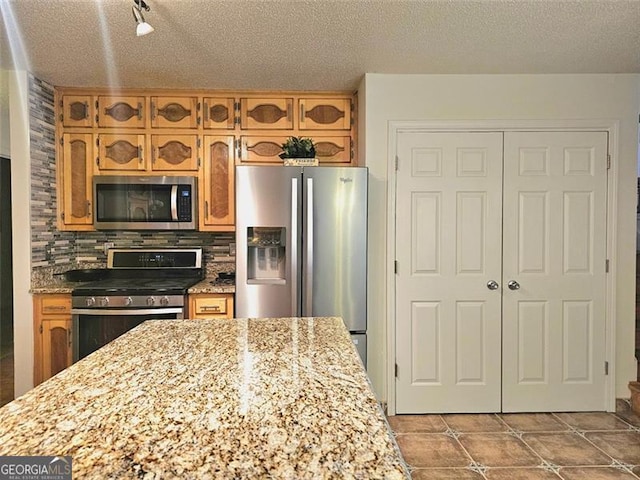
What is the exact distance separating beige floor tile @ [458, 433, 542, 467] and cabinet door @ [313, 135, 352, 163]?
7.13 feet

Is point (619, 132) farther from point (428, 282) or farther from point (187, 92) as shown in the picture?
point (187, 92)

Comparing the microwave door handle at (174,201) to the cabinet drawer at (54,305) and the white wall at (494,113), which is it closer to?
the cabinet drawer at (54,305)

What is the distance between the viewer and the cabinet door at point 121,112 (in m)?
3.29

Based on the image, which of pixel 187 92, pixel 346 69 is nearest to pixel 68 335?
pixel 187 92

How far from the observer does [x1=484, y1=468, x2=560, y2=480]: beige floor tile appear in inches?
87.9

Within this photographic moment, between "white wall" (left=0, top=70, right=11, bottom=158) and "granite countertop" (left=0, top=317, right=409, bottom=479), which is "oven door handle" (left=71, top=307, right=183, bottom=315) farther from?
"granite countertop" (left=0, top=317, right=409, bottom=479)

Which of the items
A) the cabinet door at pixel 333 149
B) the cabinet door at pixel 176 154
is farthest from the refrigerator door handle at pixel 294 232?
the cabinet door at pixel 176 154

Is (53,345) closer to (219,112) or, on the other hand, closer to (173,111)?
(173,111)

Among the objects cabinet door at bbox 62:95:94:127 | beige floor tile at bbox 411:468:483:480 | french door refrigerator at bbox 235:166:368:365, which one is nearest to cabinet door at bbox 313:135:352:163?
french door refrigerator at bbox 235:166:368:365

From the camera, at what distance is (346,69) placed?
113 inches

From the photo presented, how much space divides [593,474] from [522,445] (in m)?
0.39

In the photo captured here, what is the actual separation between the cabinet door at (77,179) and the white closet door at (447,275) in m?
2.44

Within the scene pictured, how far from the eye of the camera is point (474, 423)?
9.42ft

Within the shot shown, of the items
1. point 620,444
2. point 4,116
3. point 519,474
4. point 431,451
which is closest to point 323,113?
point 4,116
